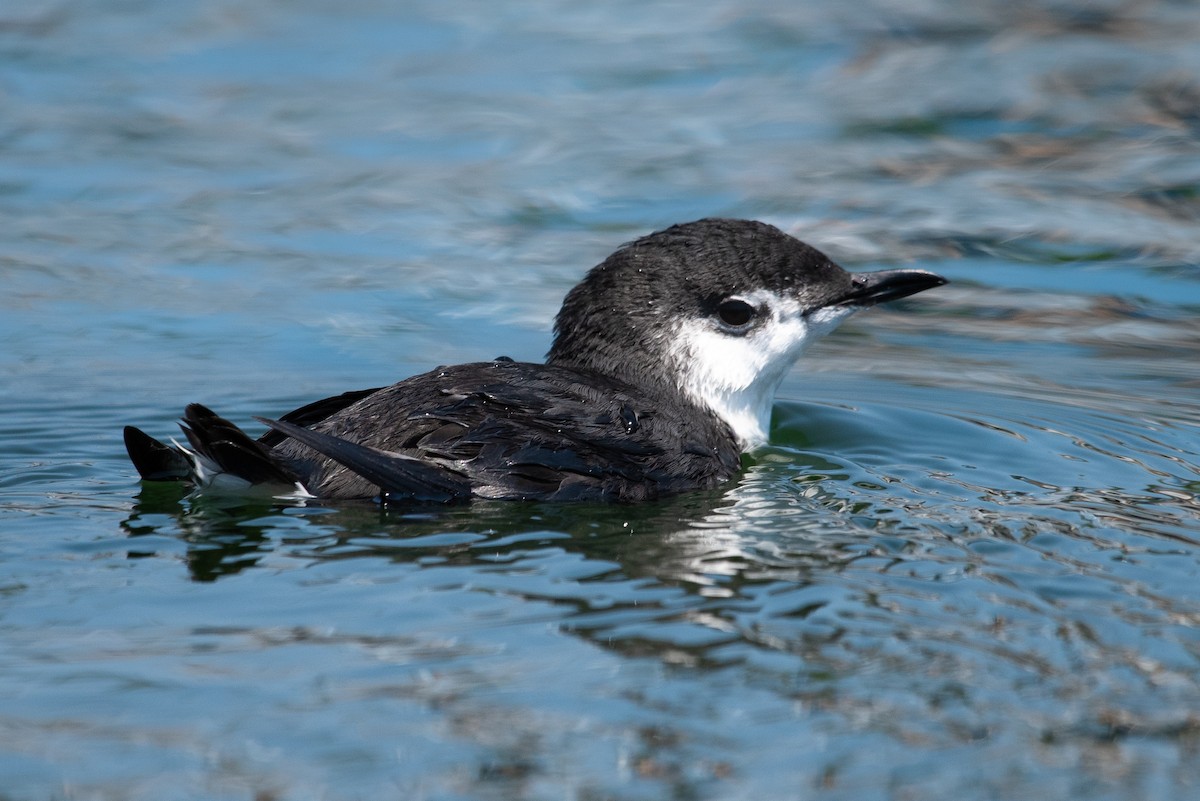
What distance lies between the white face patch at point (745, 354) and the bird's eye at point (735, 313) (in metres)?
0.03

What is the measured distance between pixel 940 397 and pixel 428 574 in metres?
3.63

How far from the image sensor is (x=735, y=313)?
6457 millimetres

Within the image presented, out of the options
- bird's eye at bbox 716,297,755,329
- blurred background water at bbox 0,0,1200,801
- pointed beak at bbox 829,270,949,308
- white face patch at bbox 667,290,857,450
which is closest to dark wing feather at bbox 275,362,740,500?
blurred background water at bbox 0,0,1200,801

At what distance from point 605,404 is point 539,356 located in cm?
282

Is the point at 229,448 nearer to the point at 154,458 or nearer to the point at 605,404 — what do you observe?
the point at 154,458

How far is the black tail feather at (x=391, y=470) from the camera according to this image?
5352 mm

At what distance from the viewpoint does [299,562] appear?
5145 millimetres

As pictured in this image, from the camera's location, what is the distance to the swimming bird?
557 cm

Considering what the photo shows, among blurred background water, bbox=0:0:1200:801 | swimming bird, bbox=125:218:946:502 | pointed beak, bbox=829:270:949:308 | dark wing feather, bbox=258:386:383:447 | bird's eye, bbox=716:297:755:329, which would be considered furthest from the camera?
pointed beak, bbox=829:270:949:308

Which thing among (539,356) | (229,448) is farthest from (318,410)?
(539,356)

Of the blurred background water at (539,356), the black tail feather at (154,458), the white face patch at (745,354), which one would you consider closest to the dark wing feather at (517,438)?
the blurred background water at (539,356)

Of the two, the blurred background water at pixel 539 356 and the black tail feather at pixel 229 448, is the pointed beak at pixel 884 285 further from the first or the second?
the black tail feather at pixel 229 448

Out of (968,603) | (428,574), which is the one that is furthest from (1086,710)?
(428,574)

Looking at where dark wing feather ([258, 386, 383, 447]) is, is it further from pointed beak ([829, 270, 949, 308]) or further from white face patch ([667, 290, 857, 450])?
pointed beak ([829, 270, 949, 308])
